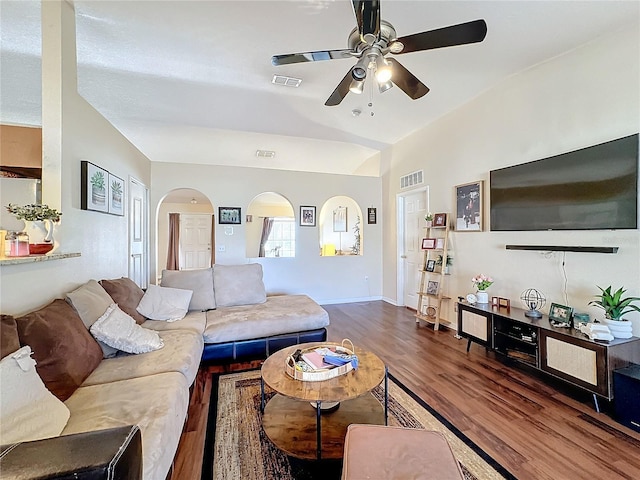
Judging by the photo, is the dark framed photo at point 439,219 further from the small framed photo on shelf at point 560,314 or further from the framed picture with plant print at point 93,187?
the framed picture with plant print at point 93,187

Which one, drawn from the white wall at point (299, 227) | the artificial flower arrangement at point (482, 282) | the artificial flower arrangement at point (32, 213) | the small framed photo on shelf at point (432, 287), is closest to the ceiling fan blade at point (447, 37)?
the artificial flower arrangement at point (482, 282)

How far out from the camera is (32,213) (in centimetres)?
191

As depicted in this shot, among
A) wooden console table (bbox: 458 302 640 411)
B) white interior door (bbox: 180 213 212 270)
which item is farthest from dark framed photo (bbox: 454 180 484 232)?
white interior door (bbox: 180 213 212 270)

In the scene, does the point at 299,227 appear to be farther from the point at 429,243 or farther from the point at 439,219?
the point at 439,219

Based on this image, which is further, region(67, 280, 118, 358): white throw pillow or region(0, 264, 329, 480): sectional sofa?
region(67, 280, 118, 358): white throw pillow

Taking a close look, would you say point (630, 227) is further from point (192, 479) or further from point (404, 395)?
point (192, 479)

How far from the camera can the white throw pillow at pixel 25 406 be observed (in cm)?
107

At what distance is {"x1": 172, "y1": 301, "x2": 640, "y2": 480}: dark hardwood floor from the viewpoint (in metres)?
1.61

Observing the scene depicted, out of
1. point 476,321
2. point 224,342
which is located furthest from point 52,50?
point 476,321

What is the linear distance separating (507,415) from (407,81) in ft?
8.65

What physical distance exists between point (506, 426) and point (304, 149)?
5.04 m

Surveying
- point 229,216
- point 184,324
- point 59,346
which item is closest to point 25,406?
point 59,346

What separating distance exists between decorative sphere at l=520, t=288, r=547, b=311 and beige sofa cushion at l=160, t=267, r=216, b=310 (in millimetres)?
3385

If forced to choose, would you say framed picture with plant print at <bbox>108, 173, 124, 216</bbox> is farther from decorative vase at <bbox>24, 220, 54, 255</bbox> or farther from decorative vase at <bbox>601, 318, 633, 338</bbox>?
decorative vase at <bbox>601, 318, 633, 338</bbox>
